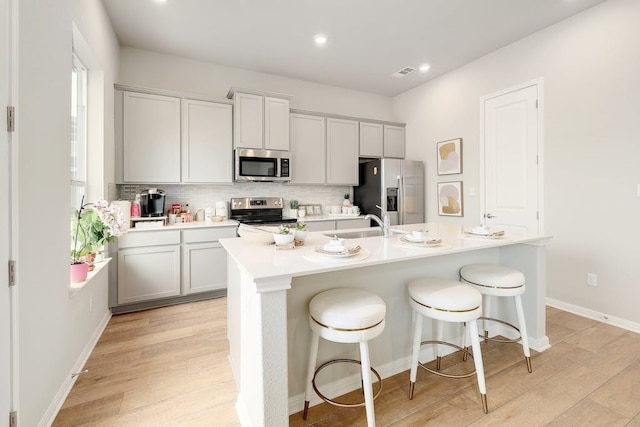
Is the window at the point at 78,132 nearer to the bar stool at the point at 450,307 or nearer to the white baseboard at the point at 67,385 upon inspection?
the white baseboard at the point at 67,385

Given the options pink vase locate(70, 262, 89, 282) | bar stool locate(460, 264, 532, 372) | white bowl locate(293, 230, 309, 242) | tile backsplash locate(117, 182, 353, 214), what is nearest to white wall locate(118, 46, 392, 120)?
tile backsplash locate(117, 182, 353, 214)

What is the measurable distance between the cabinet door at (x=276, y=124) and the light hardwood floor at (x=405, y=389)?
8.02ft

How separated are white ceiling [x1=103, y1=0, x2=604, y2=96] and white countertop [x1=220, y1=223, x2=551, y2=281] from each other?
2255 mm

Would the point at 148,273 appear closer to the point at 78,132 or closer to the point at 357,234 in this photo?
the point at 78,132

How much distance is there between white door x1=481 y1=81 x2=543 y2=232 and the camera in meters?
3.26

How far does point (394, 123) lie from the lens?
490 cm

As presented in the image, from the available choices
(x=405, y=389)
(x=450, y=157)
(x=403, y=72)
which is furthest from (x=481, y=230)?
(x=403, y=72)

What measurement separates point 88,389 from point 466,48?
4.84 metres

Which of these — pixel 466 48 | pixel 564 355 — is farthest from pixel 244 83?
pixel 564 355

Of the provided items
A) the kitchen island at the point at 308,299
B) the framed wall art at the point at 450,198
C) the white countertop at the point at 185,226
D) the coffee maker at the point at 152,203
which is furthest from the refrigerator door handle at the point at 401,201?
the coffee maker at the point at 152,203

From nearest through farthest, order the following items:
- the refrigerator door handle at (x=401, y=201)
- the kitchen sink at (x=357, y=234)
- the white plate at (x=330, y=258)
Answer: the white plate at (x=330, y=258)
the kitchen sink at (x=357, y=234)
the refrigerator door handle at (x=401, y=201)

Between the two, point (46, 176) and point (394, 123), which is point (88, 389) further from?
point (394, 123)

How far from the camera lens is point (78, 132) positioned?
247 centimetres

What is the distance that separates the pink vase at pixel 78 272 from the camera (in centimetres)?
198
